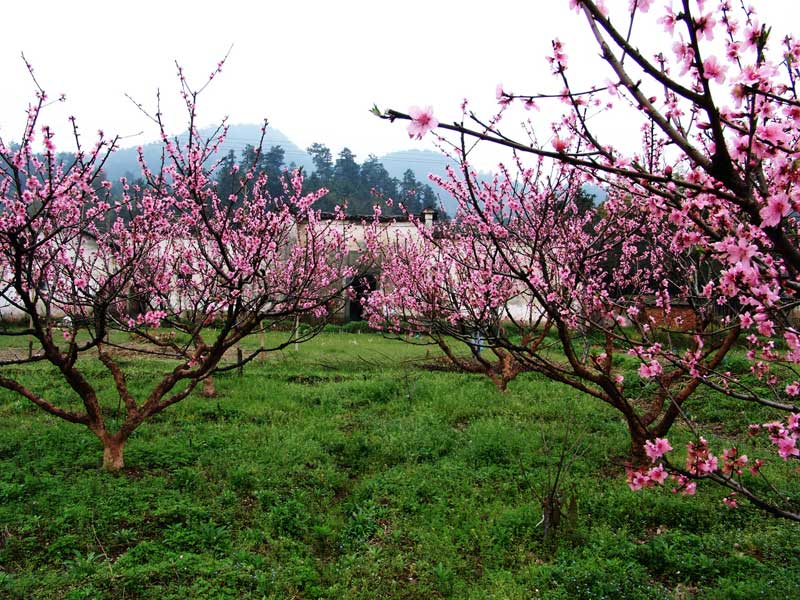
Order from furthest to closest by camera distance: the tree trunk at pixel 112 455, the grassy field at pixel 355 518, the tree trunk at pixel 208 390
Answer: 1. the tree trunk at pixel 208 390
2. the tree trunk at pixel 112 455
3. the grassy field at pixel 355 518

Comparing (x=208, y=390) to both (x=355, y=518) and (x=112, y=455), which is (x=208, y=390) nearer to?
(x=112, y=455)

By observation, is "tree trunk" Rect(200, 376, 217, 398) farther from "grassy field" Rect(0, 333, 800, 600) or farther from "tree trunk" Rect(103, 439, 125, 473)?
"tree trunk" Rect(103, 439, 125, 473)

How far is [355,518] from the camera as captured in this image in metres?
5.33

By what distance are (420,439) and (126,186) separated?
209 inches

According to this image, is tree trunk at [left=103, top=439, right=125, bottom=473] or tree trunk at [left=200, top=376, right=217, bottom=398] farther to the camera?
tree trunk at [left=200, top=376, right=217, bottom=398]

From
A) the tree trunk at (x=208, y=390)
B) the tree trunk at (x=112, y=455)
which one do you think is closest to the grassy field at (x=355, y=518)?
the tree trunk at (x=112, y=455)

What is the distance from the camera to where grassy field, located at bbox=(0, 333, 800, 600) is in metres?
4.17

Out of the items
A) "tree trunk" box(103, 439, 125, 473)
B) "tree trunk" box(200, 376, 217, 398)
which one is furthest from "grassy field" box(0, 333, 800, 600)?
"tree trunk" box(200, 376, 217, 398)

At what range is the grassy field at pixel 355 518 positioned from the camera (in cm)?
417

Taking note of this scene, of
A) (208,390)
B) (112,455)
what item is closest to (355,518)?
(112,455)

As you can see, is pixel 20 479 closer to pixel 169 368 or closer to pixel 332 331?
pixel 169 368

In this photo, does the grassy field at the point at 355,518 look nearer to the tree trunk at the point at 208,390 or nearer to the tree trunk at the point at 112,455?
the tree trunk at the point at 112,455

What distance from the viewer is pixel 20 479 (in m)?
5.73

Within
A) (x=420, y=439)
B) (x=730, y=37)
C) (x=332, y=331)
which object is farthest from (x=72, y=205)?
(x=332, y=331)
